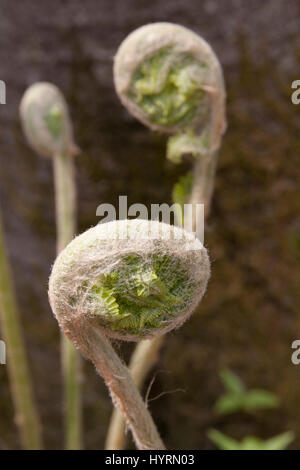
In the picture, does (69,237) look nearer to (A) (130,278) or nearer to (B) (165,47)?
(B) (165,47)

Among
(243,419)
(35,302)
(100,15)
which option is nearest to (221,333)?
(243,419)

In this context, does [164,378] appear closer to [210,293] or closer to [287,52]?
[210,293]

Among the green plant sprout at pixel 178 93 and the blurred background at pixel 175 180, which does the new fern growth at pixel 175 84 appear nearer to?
the green plant sprout at pixel 178 93

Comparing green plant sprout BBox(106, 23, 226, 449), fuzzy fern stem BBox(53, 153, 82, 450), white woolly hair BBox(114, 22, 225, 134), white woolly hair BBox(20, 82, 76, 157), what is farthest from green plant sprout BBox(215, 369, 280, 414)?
white woolly hair BBox(114, 22, 225, 134)

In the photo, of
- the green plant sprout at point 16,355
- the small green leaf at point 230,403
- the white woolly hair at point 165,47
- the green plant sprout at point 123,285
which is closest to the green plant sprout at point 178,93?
the white woolly hair at point 165,47

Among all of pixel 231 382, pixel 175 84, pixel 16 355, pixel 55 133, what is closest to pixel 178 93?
pixel 175 84

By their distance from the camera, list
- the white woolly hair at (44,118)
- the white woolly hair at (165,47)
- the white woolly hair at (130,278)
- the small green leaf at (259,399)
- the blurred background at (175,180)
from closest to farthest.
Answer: the white woolly hair at (130,278), the white woolly hair at (165,47), the white woolly hair at (44,118), the blurred background at (175,180), the small green leaf at (259,399)
